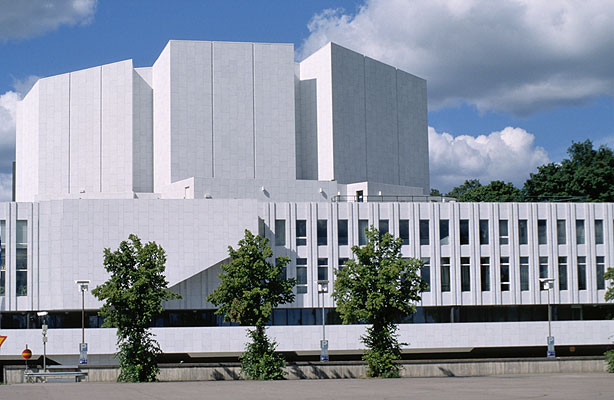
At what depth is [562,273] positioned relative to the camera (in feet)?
221

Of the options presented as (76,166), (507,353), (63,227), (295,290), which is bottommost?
(507,353)

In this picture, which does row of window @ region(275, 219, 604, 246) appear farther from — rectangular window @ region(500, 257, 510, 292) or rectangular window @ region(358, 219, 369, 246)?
rectangular window @ region(500, 257, 510, 292)

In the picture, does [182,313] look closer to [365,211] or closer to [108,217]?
[108,217]

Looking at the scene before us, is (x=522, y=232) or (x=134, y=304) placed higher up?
(x=522, y=232)

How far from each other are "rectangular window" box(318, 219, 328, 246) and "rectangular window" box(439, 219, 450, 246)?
31.6 feet

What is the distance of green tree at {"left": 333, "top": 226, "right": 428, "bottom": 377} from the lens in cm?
4575

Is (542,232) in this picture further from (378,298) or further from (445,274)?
(378,298)

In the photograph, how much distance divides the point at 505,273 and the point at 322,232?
15910 mm

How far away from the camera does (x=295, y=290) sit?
2520 inches

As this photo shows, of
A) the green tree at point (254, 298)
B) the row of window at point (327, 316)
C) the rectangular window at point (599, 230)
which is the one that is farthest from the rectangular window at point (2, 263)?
the rectangular window at point (599, 230)

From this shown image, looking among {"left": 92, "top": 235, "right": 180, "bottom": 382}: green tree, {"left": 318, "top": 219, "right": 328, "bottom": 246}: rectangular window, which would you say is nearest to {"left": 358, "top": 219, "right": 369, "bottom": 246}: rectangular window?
{"left": 318, "top": 219, "right": 328, "bottom": 246}: rectangular window

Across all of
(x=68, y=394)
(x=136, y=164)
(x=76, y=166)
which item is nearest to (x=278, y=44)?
(x=136, y=164)

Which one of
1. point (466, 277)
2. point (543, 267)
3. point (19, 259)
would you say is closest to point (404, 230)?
point (466, 277)

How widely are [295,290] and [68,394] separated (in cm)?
3412
